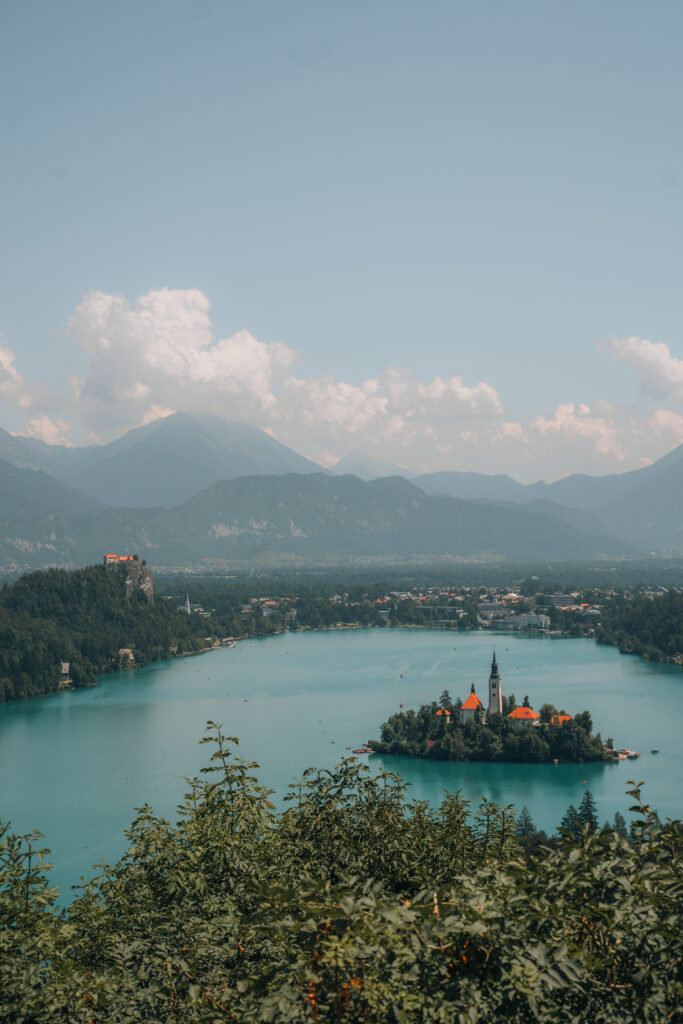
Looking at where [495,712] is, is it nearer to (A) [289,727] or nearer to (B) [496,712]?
(B) [496,712]

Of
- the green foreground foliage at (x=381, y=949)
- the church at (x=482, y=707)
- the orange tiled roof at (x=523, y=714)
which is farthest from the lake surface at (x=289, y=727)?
the green foreground foliage at (x=381, y=949)

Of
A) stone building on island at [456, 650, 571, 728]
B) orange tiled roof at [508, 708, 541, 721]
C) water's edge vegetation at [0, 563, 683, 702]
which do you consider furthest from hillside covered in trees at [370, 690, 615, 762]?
water's edge vegetation at [0, 563, 683, 702]

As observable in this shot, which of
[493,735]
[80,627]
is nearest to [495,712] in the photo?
[493,735]

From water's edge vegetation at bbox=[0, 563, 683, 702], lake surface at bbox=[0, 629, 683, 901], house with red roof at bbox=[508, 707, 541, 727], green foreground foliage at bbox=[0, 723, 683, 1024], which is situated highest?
green foreground foliage at bbox=[0, 723, 683, 1024]

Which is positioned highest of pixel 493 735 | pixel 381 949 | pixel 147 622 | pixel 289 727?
pixel 381 949

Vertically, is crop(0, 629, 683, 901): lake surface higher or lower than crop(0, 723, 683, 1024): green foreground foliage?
Result: lower

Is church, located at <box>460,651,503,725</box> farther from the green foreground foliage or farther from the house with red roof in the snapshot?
the green foreground foliage

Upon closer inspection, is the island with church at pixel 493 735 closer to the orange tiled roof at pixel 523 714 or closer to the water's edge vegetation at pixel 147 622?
the orange tiled roof at pixel 523 714
